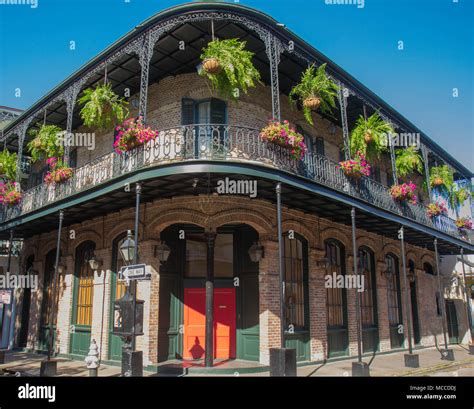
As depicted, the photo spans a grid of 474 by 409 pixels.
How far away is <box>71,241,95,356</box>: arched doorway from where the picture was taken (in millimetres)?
13281

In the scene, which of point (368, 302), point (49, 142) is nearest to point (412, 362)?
point (368, 302)

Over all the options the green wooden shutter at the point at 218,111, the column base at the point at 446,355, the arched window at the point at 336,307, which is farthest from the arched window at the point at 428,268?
the green wooden shutter at the point at 218,111

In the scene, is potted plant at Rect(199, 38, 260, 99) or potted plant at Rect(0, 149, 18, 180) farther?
potted plant at Rect(0, 149, 18, 180)

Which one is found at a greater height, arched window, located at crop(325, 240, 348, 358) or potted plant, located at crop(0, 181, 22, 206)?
potted plant, located at crop(0, 181, 22, 206)

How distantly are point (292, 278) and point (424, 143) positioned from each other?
9.83 meters

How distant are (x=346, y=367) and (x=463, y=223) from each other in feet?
36.4

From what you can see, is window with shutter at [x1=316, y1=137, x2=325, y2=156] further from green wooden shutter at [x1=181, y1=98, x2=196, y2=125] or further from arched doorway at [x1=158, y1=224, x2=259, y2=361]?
green wooden shutter at [x1=181, y1=98, x2=196, y2=125]

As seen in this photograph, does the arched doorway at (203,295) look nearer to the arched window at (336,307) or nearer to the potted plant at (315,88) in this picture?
the arched window at (336,307)

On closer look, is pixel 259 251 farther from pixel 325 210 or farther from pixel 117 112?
pixel 117 112

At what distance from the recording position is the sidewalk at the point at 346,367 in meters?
10.6

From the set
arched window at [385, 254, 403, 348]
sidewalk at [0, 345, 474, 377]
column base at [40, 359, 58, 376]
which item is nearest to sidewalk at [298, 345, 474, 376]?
sidewalk at [0, 345, 474, 377]

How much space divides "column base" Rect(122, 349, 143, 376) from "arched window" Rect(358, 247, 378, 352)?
338 inches

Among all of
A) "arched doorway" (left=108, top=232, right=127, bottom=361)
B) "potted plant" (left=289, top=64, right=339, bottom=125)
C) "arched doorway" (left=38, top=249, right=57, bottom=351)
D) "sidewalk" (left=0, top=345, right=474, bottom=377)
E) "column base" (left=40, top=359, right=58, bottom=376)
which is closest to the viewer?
"column base" (left=40, top=359, right=58, bottom=376)

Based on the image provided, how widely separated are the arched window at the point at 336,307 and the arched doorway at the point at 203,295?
10.0 ft
